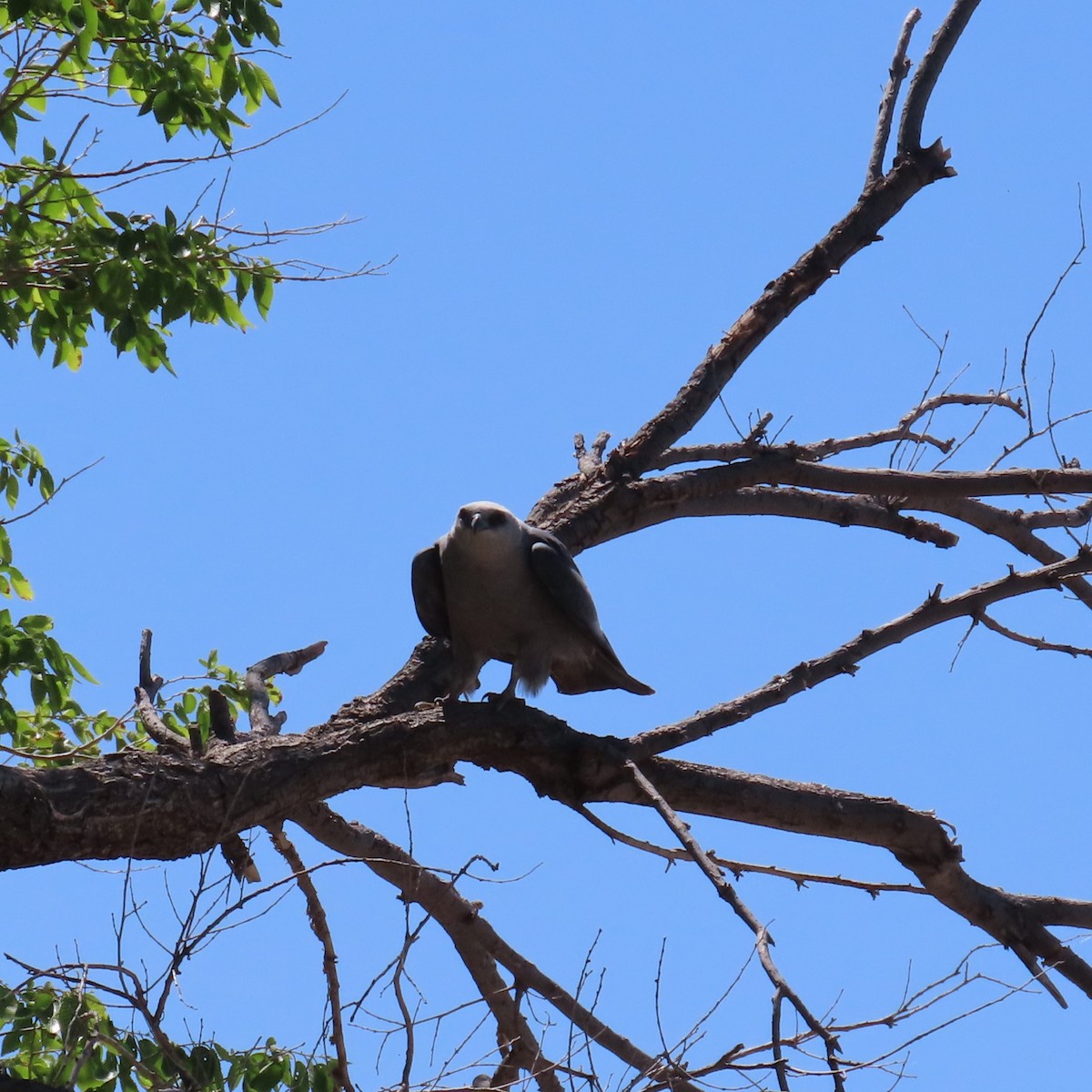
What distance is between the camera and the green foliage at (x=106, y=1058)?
129 inches

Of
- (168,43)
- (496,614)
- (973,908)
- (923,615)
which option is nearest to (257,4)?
(168,43)

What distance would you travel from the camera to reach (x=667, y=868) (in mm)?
3883

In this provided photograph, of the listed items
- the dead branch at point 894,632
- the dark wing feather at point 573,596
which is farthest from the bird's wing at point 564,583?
the dead branch at point 894,632

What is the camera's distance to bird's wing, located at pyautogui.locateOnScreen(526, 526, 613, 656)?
468cm

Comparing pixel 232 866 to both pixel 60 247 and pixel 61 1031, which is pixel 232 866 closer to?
pixel 61 1031

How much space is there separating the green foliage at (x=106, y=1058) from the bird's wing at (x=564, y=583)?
6.06 feet

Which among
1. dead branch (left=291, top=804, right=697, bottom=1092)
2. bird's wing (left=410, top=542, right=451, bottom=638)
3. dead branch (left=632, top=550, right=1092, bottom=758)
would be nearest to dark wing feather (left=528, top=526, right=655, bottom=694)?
bird's wing (left=410, top=542, right=451, bottom=638)

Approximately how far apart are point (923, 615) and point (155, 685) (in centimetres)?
270

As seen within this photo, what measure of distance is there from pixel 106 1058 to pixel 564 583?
221 cm

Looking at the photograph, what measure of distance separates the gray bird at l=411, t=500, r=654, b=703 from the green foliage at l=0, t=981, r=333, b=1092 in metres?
1.60

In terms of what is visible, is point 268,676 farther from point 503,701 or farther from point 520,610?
point 503,701

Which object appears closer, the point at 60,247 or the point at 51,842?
the point at 51,842

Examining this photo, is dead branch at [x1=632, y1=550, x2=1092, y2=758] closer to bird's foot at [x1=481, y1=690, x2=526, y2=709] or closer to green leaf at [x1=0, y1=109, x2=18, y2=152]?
bird's foot at [x1=481, y1=690, x2=526, y2=709]

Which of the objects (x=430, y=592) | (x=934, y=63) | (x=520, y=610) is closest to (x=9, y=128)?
(x=430, y=592)
